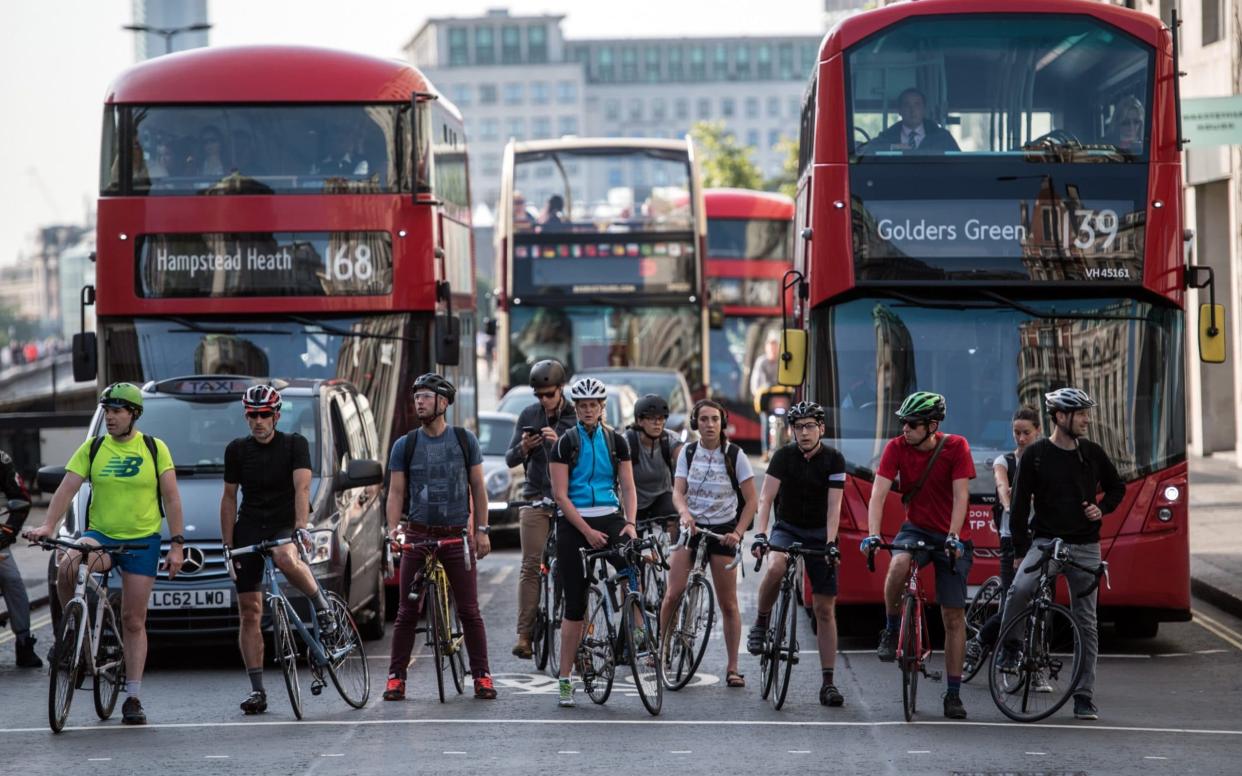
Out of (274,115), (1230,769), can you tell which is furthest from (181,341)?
(1230,769)

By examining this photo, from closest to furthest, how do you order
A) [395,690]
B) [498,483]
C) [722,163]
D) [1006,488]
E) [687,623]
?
1. [395,690]
2. [687,623]
3. [1006,488]
4. [498,483]
5. [722,163]

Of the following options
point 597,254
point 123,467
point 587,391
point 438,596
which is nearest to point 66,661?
point 123,467

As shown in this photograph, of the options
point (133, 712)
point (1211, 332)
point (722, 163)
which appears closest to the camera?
point (133, 712)

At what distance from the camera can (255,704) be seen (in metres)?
11.2

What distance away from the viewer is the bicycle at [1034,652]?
1083cm

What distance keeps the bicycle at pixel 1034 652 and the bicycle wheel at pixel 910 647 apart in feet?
1.32

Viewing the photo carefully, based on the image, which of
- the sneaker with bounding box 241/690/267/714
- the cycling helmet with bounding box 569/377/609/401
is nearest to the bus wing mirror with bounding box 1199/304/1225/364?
the cycling helmet with bounding box 569/377/609/401

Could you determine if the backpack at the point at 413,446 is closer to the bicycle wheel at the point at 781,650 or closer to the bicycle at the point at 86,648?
the bicycle at the point at 86,648

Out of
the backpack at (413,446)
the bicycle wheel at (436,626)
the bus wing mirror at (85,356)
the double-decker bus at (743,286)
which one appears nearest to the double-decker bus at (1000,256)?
the backpack at (413,446)

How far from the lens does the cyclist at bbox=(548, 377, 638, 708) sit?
11.2 meters

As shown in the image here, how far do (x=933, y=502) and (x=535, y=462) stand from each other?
2.90m

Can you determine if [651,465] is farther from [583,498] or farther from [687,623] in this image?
[583,498]

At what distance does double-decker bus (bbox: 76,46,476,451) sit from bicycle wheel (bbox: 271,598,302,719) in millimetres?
5731

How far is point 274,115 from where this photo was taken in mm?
17016
